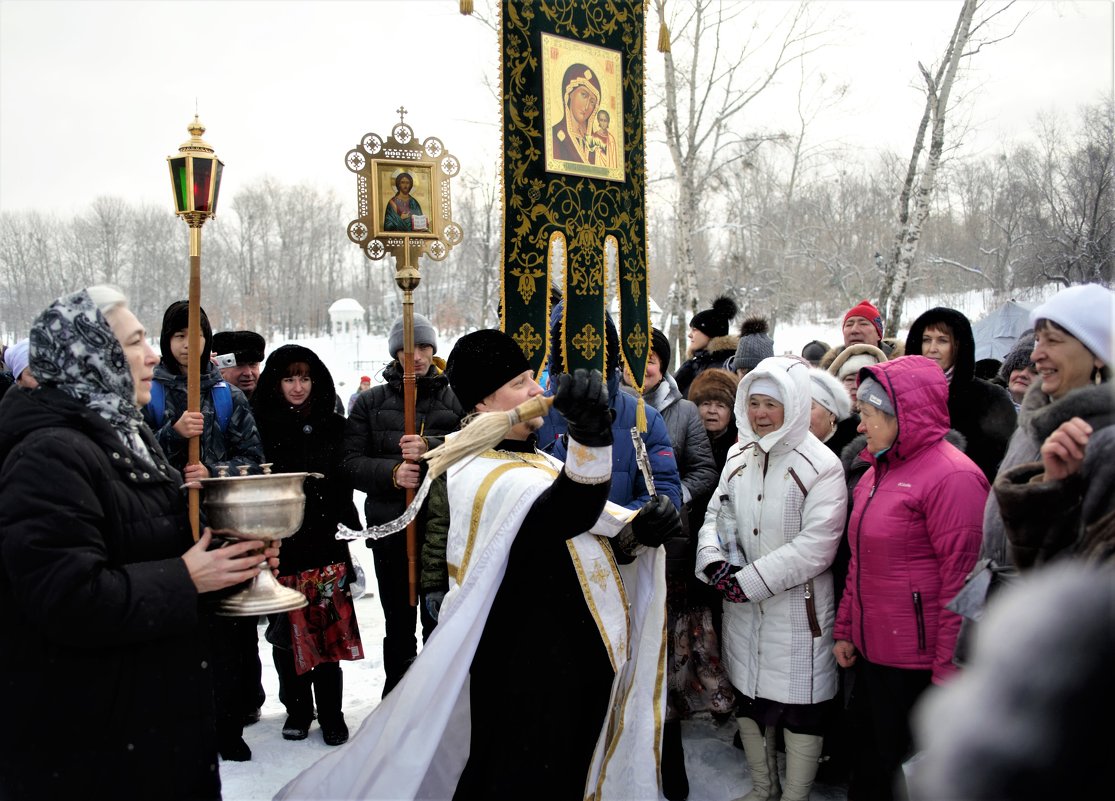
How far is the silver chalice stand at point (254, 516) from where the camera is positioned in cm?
233

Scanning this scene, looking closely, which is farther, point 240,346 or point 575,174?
point 240,346

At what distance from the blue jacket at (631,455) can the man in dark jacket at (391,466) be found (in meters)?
0.82

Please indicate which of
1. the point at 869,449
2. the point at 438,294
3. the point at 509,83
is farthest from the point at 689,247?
the point at 438,294

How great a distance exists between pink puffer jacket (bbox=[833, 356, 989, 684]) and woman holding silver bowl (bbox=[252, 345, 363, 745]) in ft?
8.35

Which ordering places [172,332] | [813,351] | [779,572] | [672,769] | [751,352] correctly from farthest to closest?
[813,351] → [751,352] → [172,332] → [672,769] → [779,572]

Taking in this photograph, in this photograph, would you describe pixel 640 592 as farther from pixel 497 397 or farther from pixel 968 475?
pixel 968 475

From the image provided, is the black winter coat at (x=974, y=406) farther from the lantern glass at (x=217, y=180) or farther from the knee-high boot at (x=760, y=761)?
the lantern glass at (x=217, y=180)

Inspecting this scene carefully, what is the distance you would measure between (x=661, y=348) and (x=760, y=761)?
95.0 inches

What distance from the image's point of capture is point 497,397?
282 centimetres

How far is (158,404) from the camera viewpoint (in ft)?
13.2

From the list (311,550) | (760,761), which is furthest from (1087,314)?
(311,550)

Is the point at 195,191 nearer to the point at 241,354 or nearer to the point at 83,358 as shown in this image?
the point at 83,358

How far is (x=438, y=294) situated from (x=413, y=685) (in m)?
52.4

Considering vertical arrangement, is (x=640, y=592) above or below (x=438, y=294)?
below
